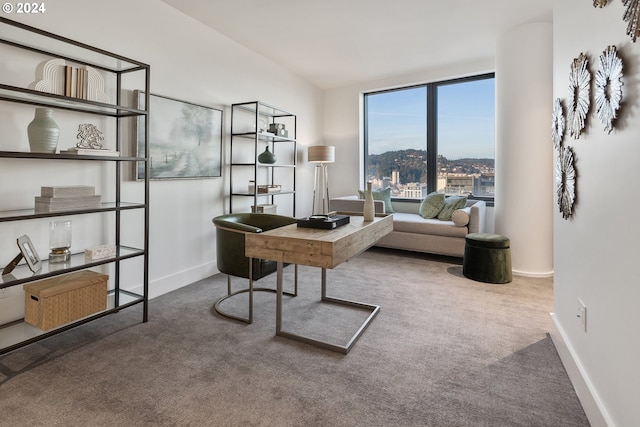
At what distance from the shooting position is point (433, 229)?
14.1 ft

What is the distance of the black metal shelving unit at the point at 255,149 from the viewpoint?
3863 millimetres

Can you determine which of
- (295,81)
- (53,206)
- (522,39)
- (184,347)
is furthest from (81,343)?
(522,39)

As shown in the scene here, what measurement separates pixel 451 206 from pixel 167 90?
142 inches

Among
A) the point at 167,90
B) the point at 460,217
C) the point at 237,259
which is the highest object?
the point at 167,90

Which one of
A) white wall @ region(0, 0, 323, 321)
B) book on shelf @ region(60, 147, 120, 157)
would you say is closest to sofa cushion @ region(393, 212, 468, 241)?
white wall @ region(0, 0, 323, 321)

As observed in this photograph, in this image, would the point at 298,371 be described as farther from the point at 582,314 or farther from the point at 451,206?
the point at 451,206

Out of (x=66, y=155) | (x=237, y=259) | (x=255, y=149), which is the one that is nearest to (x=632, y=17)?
(x=237, y=259)

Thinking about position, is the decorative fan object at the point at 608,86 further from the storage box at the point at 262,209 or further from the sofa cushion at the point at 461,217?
the storage box at the point at 262,209

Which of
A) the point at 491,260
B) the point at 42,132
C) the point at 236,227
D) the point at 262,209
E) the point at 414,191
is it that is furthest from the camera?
the point at 414,191

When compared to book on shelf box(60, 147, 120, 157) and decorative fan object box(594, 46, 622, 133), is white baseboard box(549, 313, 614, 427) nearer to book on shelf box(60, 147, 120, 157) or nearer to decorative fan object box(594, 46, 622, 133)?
decorative fan object box(594, 46, 622, 133)

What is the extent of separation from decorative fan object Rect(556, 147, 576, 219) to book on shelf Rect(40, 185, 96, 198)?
2.86 meters

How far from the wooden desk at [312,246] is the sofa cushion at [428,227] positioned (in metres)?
2.09

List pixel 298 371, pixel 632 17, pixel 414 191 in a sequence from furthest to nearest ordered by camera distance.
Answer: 1. pixel 414 191
2. pixel 298 371
3. pixel 632 17

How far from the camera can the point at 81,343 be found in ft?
7.07
